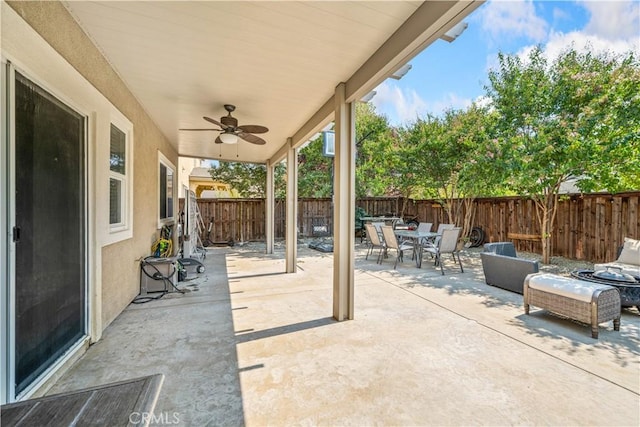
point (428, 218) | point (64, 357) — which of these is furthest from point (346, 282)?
point (428, 218)

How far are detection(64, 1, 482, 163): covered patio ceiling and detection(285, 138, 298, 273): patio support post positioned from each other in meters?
1.90

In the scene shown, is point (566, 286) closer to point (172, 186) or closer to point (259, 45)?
point (259, 45)

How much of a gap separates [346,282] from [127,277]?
2.80 meters

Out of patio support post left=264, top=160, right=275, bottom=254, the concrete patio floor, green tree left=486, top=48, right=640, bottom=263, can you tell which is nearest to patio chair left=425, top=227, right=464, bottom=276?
the concrete patio floor

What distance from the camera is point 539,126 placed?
19.3 feet

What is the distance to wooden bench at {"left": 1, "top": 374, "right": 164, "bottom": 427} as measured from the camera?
90 cm

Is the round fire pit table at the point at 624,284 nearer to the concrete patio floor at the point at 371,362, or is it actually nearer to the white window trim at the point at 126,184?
the concrete patio floor at the point at 371,362

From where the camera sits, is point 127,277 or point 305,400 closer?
point 305,400

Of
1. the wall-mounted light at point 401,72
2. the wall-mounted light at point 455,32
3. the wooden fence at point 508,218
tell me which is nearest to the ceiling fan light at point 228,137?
the wall-mounted light at point 401,72

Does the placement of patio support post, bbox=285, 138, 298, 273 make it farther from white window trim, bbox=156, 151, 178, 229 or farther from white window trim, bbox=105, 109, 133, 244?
white window trim, bbox=105, 109, 133, 244

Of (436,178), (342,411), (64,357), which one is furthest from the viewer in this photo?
(436,178)

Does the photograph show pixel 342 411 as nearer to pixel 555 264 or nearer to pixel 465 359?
pixel 465 359

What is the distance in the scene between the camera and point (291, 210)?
6.28 meters

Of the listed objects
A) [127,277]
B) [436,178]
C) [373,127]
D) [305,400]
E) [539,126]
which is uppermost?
[373,127]
